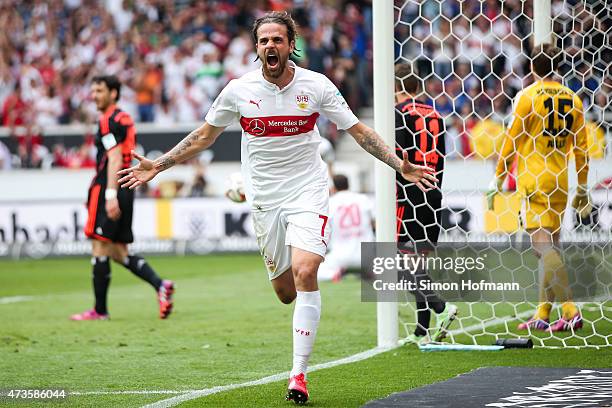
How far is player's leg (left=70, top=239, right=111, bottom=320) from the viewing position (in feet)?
35.7

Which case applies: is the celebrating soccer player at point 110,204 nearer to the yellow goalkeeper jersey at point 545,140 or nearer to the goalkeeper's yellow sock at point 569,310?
the yellow goalkeeper jersey at point 545,140

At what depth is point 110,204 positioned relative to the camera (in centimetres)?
1056

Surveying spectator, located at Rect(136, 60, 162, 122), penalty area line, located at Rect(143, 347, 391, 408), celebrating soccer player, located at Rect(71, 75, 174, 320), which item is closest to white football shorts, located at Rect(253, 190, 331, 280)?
penalty area line, located at Rect(143, 347, 391, 408)

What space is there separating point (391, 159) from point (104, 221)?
5.07 meters

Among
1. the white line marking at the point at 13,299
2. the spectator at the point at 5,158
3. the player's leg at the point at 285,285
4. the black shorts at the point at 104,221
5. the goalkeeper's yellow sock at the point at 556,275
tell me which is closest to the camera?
the player's leg at the point at 285,285

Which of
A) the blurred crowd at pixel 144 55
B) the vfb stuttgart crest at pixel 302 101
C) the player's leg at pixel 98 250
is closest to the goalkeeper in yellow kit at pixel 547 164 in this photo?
the vfb stuttgart crest at pixel 302 101

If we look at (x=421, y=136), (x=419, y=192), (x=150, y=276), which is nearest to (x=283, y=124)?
(x=421, y=136)

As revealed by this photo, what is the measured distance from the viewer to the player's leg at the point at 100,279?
1088cm

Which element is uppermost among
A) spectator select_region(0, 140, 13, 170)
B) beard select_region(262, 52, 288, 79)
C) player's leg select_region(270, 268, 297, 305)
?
spectator select_region(0, 140, 13, 170)

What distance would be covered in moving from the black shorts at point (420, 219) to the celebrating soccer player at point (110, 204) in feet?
10.3

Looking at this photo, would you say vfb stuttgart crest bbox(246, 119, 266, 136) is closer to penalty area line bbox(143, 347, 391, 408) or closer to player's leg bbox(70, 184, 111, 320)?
penalty area line bbox(143, 347, 391, 408)

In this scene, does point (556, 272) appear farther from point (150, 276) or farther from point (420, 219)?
point (150, 276)

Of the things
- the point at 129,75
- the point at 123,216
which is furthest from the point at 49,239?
the point at 123,216

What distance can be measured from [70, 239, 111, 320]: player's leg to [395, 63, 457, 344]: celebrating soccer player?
3502 millimetres
